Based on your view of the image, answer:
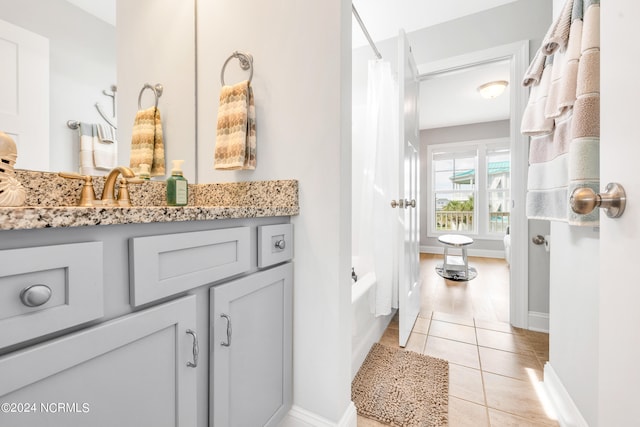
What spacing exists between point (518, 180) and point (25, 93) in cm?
275

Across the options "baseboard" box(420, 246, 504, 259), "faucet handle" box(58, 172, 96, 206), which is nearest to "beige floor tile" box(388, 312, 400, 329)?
"faucet handle" box(58, 172, 96, 206)

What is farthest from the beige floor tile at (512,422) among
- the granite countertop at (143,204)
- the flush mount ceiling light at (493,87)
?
the flush mount ceiling light at (493,87)

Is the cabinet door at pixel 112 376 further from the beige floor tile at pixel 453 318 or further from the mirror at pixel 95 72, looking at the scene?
the beige floor tile at pixel 453 318

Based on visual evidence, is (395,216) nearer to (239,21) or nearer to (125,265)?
(239,21)

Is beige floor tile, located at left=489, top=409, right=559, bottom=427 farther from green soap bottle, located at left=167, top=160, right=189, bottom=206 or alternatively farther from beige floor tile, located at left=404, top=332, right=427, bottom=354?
green soap bottle, located at left=167, top=160, right=189, bottom=206

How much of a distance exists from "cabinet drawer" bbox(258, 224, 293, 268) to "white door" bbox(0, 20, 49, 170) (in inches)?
27.7

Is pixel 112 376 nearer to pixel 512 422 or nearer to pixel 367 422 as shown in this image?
pixel 367 422

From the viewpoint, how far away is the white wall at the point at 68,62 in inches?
33.1

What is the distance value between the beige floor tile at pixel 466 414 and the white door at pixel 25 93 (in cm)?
183

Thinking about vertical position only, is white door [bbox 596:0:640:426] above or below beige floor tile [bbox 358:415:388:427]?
above

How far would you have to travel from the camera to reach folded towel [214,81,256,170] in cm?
109

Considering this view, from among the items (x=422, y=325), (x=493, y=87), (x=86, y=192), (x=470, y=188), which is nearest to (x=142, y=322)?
(x=86, y=192)

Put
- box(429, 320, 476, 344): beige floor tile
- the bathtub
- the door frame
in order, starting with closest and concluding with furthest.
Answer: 1. the bathtub
2. box(429, 320, 476, 344): beige floor tile
3. the door frame

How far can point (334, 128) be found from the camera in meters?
1.01
